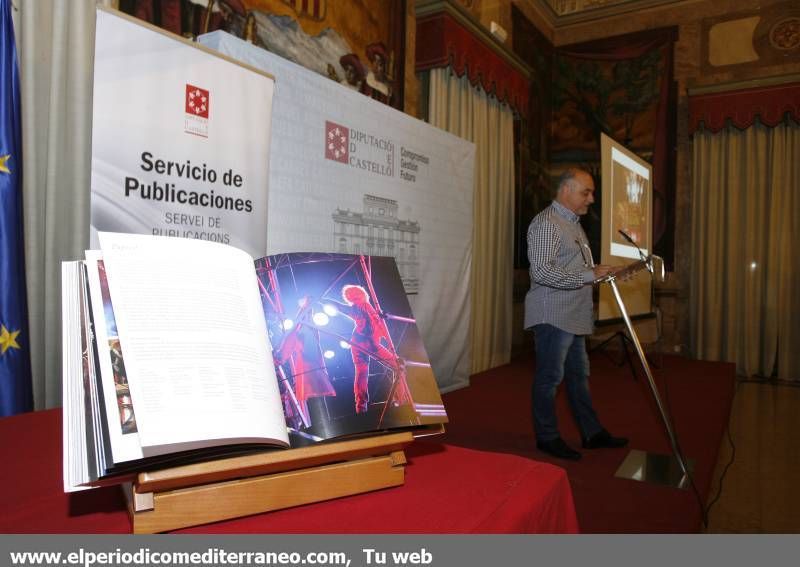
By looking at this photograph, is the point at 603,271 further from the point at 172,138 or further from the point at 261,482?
the point at 261,482

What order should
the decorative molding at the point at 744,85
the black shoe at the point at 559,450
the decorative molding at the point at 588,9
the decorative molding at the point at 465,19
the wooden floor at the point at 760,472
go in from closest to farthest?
1. the wooden floor at the point at 760,472
2. the black shoe at the point at 559,450
3. the decorative molding at the point at 465,19
4. the decorative molding at the point at 744,85
5. the decorative molding at the point at 588,9

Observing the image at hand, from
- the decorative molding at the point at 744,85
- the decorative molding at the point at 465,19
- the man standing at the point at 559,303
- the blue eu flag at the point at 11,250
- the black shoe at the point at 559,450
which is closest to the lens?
the blue eu flag at the point at 11,250

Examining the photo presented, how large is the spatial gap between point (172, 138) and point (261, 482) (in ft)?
5.45

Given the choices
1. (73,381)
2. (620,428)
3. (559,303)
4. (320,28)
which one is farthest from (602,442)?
(320,28)

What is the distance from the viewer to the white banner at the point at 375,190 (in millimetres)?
2801

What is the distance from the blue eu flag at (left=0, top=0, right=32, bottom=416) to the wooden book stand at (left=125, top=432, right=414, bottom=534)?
202 cm

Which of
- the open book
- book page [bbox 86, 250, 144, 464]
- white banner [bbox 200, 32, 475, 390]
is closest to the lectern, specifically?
white banner [bbox 200, 32, 475, 390]

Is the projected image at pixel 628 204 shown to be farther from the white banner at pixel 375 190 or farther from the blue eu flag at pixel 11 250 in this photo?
the blue eu flag at pixel 11 250

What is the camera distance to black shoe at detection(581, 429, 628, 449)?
3.27m

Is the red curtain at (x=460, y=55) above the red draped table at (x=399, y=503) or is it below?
above

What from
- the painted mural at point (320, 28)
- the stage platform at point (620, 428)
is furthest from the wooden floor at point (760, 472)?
the painted mural at point (320, 28)

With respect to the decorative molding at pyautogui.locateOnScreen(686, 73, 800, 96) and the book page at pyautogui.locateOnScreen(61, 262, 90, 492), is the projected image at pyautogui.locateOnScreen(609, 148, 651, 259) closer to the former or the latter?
the decorative molding at pyautogui.locateOnScreen(686, 73, 800, 96)

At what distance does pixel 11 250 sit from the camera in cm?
221

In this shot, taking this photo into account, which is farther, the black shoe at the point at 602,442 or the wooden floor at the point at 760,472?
the black shoe at the point at 602,442
